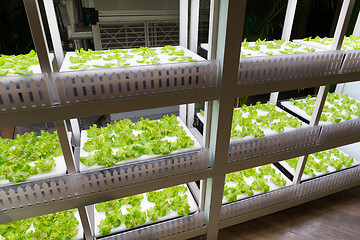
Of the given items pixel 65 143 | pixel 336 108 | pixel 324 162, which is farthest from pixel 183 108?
pixel 324 162

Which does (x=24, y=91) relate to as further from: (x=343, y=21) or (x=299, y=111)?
(x=299, y=111)

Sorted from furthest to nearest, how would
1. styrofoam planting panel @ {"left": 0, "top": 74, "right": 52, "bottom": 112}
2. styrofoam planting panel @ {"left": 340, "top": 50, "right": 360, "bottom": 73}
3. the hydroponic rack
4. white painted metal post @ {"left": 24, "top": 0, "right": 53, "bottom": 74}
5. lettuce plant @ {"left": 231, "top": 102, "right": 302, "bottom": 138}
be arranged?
lettuce plant @ {"left": 231, "top": 102, "right": 302, "bottom": 138}, styrofoam planting panel @ {"left": 340, "top": 50, "right": 360, "bottom": 73}, the hydroponic rack, styrofoam planting panel @ {"left": 0, "top": 74, "right": 52, "bottom": 112}, white painted metal post @ {"left": 24, "top": 0, "right": 53, "bottom": 74}

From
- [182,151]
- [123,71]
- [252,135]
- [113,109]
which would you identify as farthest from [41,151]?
[252,135]

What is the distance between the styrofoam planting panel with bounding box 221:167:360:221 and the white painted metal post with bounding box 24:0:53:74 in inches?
87.2

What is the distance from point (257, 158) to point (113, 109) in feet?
5.10

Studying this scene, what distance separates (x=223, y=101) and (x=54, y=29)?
146 cm

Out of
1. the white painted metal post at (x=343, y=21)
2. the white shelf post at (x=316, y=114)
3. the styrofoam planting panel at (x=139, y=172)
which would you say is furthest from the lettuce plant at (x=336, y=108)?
the styrofoam planting panel at (x=139, y=172)

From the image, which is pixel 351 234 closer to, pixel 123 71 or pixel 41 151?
pixel 123 71

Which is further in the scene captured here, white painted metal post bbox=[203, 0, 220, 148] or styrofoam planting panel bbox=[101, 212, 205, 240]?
styrofoam planting panel bbox=[101, 212, 205, 240]

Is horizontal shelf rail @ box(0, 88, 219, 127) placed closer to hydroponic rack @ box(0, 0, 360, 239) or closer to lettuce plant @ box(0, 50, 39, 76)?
hydroponic rack @ box(0, 0, 360, 239)

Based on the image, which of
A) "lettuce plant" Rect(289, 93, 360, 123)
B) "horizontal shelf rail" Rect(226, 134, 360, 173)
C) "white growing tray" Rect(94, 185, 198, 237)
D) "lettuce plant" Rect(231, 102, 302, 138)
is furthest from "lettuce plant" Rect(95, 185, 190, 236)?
"lettuce plant" Rect(289, 93, 360, 123)

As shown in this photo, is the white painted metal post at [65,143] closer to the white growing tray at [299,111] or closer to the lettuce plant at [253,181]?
the lettuce plant at [253,181]

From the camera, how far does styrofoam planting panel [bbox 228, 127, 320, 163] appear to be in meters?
2.46

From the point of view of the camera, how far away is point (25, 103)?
63.9 inches
